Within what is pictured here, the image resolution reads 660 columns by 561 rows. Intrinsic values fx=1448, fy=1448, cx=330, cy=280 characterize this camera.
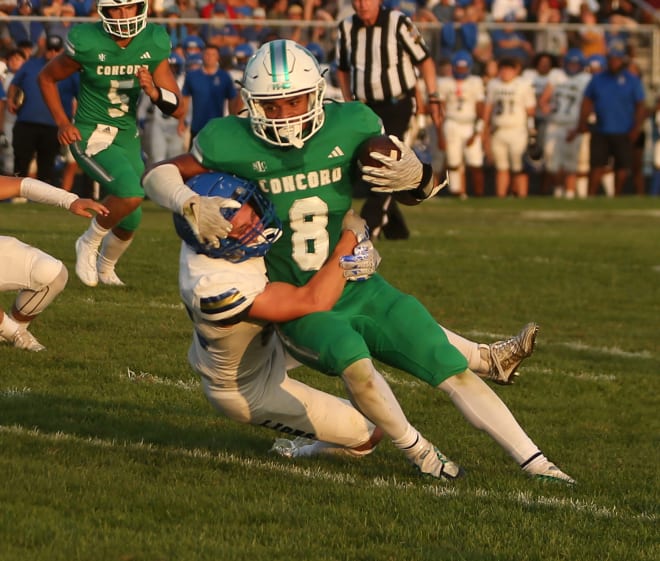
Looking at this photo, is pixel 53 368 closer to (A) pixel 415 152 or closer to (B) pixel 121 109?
(A) pixel 415 152

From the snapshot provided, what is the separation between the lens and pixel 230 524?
4.14m

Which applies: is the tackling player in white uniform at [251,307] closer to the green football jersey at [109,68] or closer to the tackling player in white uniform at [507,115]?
the green football jersey at [109,68]

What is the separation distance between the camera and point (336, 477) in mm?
4840

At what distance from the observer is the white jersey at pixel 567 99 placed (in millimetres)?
18922

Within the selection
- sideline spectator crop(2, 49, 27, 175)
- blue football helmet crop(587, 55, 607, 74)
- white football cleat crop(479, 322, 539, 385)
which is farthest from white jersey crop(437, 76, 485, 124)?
white football cleat crop(479, 322, 539, 385)

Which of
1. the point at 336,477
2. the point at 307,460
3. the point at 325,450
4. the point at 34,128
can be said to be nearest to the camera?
the point at 336,477

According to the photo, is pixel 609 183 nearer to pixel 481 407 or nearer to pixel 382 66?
pixel 382 66

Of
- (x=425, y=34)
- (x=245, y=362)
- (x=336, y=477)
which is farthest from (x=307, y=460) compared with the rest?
(x=425, y=34)

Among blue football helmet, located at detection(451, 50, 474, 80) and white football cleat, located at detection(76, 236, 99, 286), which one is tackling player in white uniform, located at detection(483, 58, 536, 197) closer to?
blue football helmet, located at detection(451, 50, 474, 80)

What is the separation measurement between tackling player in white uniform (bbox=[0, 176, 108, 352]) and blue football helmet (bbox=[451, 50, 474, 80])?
11883mm

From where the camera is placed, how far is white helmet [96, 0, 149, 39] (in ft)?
28.8

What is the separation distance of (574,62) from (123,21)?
11234mm

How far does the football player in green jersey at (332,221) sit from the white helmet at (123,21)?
411 cm

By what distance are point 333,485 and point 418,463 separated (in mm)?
323
